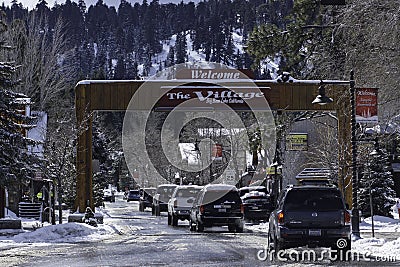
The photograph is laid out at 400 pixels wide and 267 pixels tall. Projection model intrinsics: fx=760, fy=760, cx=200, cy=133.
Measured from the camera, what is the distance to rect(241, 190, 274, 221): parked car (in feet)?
133

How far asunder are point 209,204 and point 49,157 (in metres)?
11.6

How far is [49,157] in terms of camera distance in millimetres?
38406

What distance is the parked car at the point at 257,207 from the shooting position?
40.4 m

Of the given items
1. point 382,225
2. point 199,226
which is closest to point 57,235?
point 199,226

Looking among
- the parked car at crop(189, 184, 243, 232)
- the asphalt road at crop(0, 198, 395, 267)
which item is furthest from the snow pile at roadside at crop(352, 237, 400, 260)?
the parked car at crop(189, 184, 243, 232)

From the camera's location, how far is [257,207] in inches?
1597

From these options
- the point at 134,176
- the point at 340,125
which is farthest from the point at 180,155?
the point at 340,125

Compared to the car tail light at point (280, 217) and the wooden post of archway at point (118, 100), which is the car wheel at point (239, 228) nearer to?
the wooden post of archway at point (118, 100)

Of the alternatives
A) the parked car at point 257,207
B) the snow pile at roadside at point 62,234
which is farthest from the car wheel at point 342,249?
the parked car at point 257,207

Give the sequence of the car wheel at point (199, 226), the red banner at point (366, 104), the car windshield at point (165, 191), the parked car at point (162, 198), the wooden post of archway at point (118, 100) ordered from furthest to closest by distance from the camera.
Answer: the car windshield at point (165, 191), the parked car at point (162, 198), the wooden post of archway at point (118, 100), the car wheel at point (199, 226), the red banner at point (366, 104)

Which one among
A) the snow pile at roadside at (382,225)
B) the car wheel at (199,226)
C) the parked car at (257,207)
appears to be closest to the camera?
the car wheel at (199,226)

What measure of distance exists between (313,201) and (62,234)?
11779 mm

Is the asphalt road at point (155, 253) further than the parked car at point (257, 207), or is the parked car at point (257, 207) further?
the parked car at point (257, 207)

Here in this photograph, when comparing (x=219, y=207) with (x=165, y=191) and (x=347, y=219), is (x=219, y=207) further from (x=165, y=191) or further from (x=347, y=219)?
(x=165, y=191)
